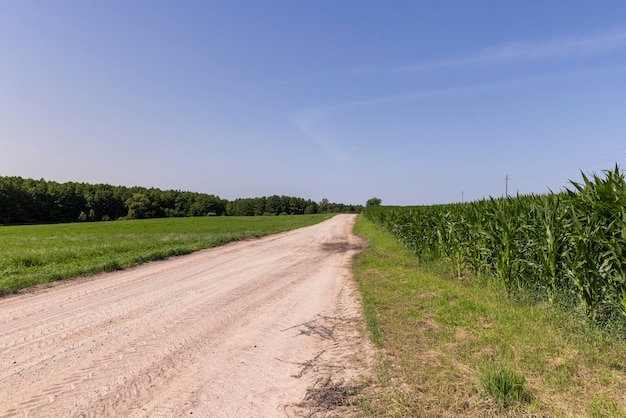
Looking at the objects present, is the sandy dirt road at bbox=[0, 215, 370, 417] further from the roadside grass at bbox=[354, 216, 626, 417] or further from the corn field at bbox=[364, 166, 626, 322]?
the corn field at bbox=[364, 166, 626, 322]

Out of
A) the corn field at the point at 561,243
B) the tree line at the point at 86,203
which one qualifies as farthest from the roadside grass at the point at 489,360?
the tree line at the point at 86,203

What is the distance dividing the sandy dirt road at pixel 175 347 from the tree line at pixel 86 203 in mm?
101805

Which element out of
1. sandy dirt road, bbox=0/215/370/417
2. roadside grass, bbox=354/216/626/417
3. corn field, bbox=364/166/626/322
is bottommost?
sandy dirt road, bbox=0/215/370/417

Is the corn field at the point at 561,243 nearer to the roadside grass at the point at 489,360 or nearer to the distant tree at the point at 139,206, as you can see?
the roadside grass at the point at 489,360

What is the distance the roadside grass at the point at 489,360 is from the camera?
3.10 meters

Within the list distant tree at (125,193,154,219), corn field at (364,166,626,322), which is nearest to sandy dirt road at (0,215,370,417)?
corn field at (364,166,626,322)

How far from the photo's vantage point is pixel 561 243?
5.84 metres

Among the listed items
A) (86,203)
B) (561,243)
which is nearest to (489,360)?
(561,243)

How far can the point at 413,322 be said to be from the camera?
5.69 m

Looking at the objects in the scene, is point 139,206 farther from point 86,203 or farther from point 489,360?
point 489,360

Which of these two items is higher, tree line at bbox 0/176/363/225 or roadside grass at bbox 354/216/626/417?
tree line at bbox 0/176/363/225

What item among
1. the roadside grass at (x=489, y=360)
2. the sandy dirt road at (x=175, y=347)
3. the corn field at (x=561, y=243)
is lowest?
the sandy dirt road at (x=175, y=347)

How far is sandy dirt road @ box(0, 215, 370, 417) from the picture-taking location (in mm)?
3426

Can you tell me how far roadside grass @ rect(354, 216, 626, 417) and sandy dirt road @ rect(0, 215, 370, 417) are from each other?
24.7 inches
